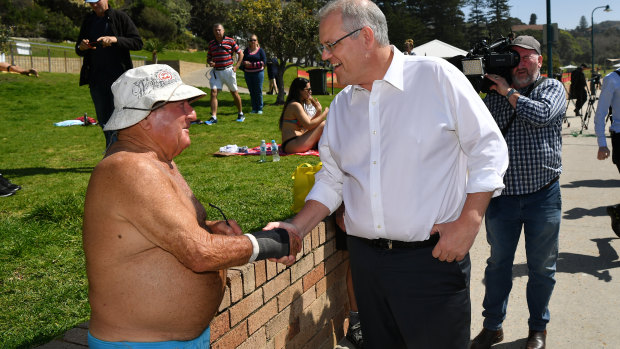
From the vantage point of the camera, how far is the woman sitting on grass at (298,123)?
26.6 feet

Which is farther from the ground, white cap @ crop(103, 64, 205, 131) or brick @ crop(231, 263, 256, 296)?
white cap @ crop(103, 64, 205, 131)

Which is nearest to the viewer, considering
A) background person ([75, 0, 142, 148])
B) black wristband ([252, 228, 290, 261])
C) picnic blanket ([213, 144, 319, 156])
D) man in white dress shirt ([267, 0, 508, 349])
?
black wristband ([252, 228, 290, 261])

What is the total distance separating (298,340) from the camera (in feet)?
12.4

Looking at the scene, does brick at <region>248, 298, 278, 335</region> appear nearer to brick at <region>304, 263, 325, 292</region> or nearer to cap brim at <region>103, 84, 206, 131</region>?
brick at <region>304, 263, 325, 292</region>

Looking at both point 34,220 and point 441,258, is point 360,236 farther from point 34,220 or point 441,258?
point 34,220

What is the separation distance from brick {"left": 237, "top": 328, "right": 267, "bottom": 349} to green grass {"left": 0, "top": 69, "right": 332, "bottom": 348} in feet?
3.28

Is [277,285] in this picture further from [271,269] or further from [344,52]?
[344,52]

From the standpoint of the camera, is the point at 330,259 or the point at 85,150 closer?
the point at 330,259

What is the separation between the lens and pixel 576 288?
5.18 metres

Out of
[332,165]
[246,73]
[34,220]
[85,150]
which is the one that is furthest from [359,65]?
[246,73]

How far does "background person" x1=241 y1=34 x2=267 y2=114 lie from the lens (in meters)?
14.5

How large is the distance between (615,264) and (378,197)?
4268mm

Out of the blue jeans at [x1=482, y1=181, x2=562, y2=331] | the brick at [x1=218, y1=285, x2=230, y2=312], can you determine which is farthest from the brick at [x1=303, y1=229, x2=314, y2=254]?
the blue jeans at [x1=482, y1=181, x2=562, y2=331]

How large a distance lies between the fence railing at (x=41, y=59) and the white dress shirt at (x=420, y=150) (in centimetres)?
2939
